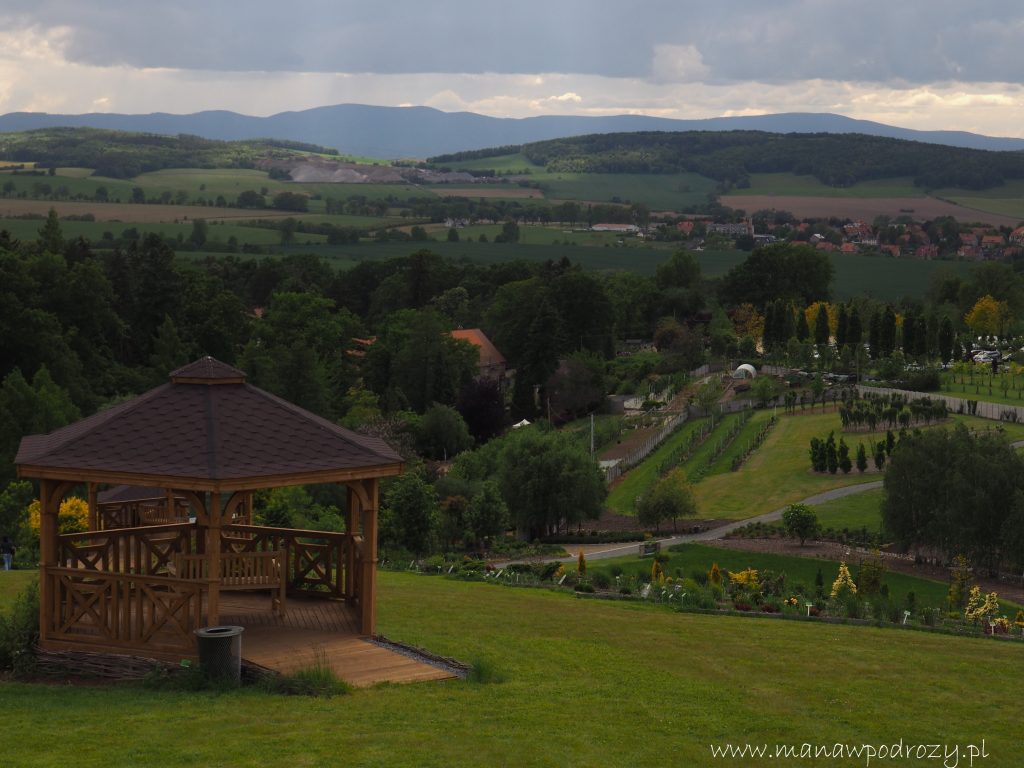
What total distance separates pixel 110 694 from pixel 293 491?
2266 centimetres

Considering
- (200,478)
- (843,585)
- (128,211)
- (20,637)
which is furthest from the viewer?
(128,211)

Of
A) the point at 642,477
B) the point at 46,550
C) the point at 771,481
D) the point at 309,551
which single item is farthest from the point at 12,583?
the point at 642,477

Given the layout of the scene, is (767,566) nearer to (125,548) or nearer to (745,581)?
(745,581)

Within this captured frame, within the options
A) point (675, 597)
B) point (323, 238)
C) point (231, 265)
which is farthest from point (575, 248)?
point (675, 597)

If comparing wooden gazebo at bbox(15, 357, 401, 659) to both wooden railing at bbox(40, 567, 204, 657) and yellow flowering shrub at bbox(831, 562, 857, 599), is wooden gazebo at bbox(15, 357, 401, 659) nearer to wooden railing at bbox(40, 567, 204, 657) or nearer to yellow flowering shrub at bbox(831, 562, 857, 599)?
wooden railing at bbox(40, 567, 204, 657)

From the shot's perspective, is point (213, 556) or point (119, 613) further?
point (119, 613)

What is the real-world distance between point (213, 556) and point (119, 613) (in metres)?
1.43

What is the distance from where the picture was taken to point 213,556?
14.2 metres

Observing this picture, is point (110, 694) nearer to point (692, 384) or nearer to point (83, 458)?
point (83, 458)

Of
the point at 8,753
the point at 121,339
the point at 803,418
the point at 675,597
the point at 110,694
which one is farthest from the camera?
the point at 121,339

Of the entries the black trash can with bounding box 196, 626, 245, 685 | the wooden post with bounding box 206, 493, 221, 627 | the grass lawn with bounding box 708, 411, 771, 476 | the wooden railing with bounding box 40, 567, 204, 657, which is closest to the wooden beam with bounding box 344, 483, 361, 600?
the wooden railing with bounding box 40, 567, 204, 657

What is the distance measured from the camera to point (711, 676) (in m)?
14.3

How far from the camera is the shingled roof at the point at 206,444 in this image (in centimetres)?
1422

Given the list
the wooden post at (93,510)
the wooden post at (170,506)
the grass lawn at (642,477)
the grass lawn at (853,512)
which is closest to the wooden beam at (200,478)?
the wooden post at (93,510)
